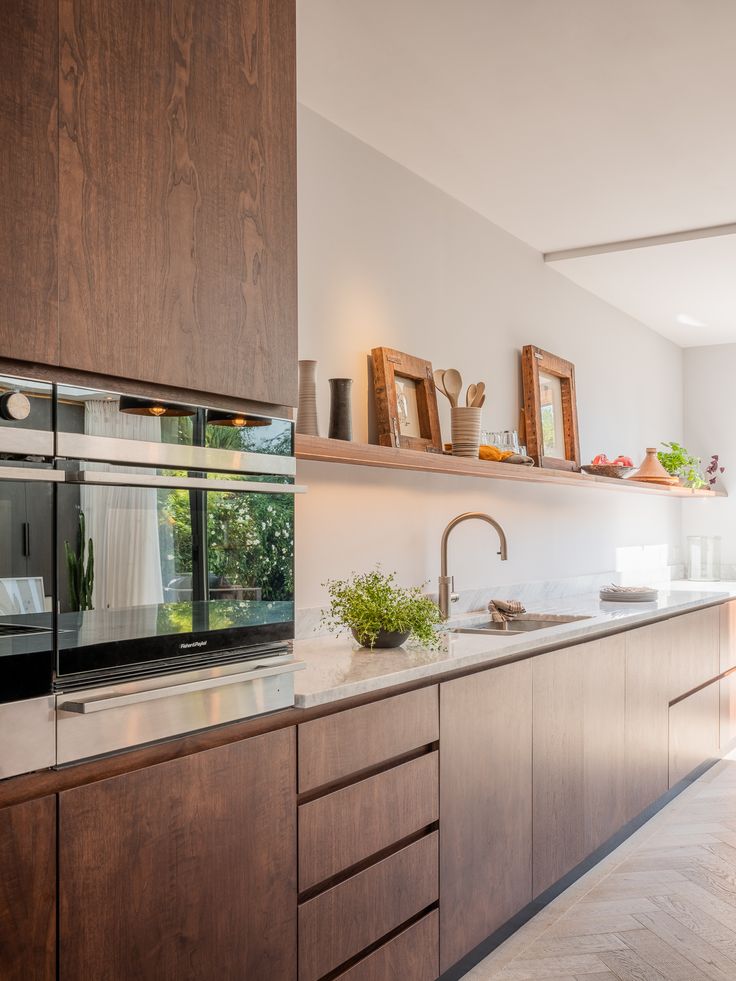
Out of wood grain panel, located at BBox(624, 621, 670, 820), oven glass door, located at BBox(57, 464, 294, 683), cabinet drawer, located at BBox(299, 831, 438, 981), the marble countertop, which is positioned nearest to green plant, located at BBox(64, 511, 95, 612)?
oven glass door, located at BBox(57, 464, 294, 683)

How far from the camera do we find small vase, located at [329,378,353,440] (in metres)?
2.78

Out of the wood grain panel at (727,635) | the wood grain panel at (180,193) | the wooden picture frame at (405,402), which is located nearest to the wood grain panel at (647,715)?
the wood grain panel at (727,635)

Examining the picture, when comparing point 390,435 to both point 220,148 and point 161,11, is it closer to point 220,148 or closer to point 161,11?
point 220,148

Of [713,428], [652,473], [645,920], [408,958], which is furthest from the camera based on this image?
[713,428]

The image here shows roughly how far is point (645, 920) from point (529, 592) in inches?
63.6

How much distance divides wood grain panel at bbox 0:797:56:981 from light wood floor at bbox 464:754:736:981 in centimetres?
148

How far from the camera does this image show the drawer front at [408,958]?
2020 mm

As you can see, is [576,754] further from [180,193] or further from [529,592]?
[180,193]

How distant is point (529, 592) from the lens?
418 centimetres

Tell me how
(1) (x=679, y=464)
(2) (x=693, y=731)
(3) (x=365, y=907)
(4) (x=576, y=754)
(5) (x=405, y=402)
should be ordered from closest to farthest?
(3) (x=365, y=907) → (4) (x=576, y=754) → (5) (x=405, y=402) → (2) (x=693, y=731) → (1) (x=679, y=464)

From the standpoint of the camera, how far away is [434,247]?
3.59 metres

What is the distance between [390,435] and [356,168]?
3.09 ft

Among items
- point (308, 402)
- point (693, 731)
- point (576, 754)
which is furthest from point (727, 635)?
point (308, 402)

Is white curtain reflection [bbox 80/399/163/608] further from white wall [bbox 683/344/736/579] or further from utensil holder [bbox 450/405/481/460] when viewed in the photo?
white wall [bbox 683/344/736/579]
